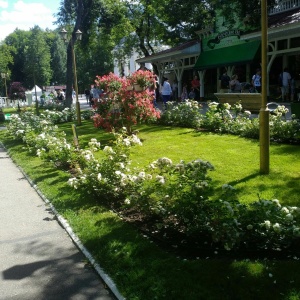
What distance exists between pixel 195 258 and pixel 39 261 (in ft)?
5.65

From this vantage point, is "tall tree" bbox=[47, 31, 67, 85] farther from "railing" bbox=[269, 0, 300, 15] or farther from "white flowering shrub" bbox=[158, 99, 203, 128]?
"white flowering shrub" bbox=[158, 99, 203, 128]

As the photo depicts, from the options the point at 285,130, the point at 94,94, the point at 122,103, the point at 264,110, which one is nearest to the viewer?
the point at 264,110

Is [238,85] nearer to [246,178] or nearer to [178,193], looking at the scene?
[246,178]

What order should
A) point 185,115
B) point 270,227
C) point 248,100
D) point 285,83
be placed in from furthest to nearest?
point 285,83 < point 185,115 < point 248,100 < point 270,227

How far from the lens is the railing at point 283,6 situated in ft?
69.9

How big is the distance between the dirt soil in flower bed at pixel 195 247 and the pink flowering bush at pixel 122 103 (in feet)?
22.7

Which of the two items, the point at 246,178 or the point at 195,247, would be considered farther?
the point at 246,178

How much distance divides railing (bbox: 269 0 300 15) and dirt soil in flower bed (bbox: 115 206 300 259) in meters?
20.5

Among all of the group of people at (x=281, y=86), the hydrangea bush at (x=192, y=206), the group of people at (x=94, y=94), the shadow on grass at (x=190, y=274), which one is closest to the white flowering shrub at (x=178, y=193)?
the hydrangea bush at (x=192, y=206)

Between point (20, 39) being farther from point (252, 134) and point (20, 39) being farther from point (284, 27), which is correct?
point (252, 134)

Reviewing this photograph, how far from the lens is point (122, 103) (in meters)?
11.4

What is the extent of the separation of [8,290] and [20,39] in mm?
94875

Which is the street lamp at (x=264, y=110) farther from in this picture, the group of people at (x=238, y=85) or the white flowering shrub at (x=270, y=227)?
the group of people at (x=238, y=85)

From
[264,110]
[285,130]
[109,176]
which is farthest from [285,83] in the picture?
[109,176]
